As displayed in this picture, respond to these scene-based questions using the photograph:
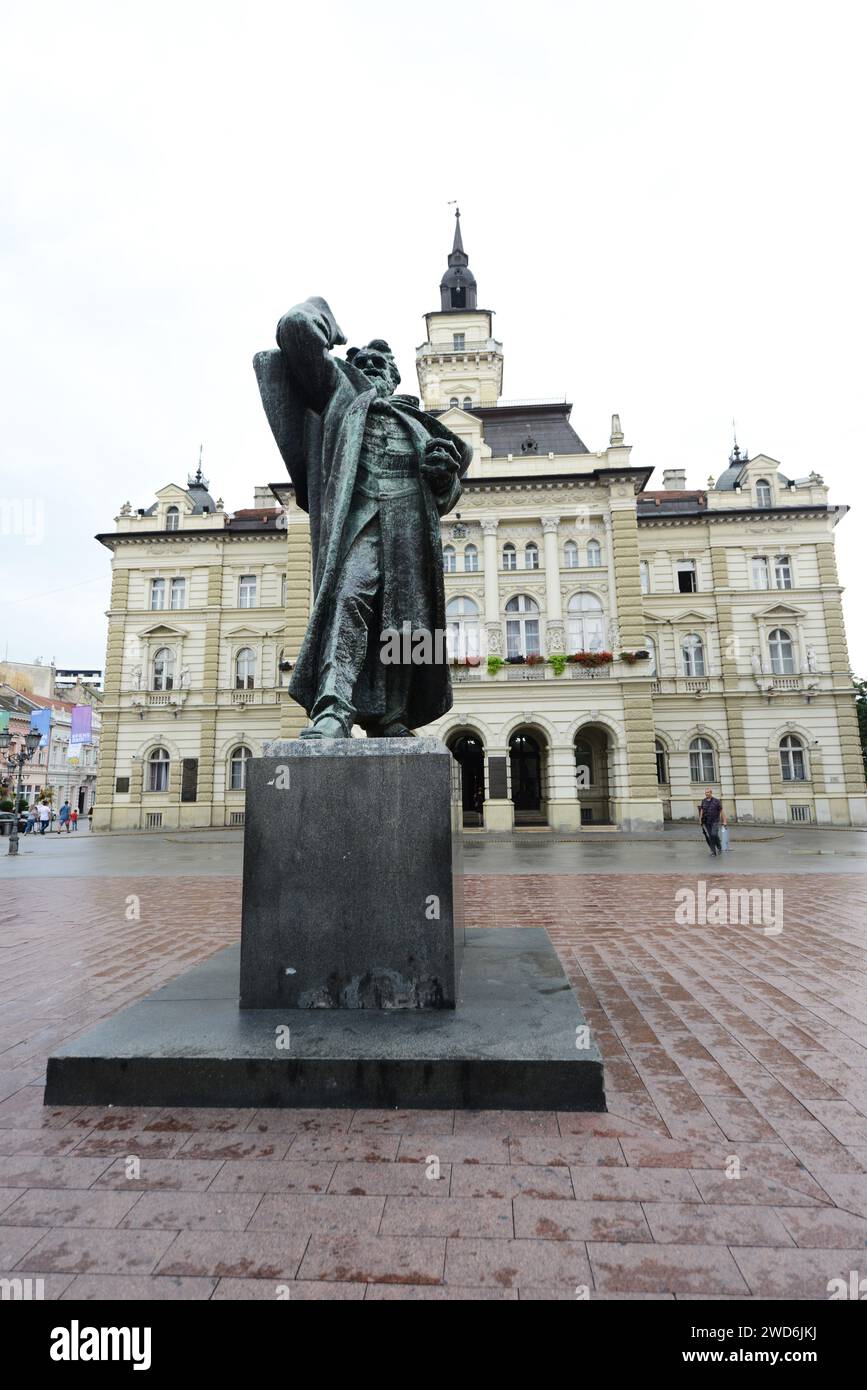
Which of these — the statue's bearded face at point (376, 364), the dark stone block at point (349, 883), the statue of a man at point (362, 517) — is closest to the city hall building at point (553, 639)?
the statue's bearded face at point (376, 364)

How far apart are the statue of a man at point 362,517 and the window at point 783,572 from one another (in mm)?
33032

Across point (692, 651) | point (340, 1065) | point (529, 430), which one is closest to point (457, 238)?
point (529, 430)

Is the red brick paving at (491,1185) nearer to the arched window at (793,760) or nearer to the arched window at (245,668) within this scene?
the arched window at (793,760)

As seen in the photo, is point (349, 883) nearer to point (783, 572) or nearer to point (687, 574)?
point (687, 574)

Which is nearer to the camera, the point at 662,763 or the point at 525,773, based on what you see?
the point at 662,763

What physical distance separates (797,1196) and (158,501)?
38384mm

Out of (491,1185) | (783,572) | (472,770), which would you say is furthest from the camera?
(472,770)

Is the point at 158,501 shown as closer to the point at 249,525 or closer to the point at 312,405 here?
the point at 249,525

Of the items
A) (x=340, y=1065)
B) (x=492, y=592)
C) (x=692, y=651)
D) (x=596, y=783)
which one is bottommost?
(x=340, y=1065)

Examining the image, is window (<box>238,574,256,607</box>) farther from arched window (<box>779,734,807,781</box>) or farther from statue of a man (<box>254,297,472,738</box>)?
statue of a man (<box>254,297,472,738</box>)

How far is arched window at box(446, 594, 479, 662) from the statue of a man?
24627 millimetres

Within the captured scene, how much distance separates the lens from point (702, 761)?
107ft

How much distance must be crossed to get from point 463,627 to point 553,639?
3653 mm
